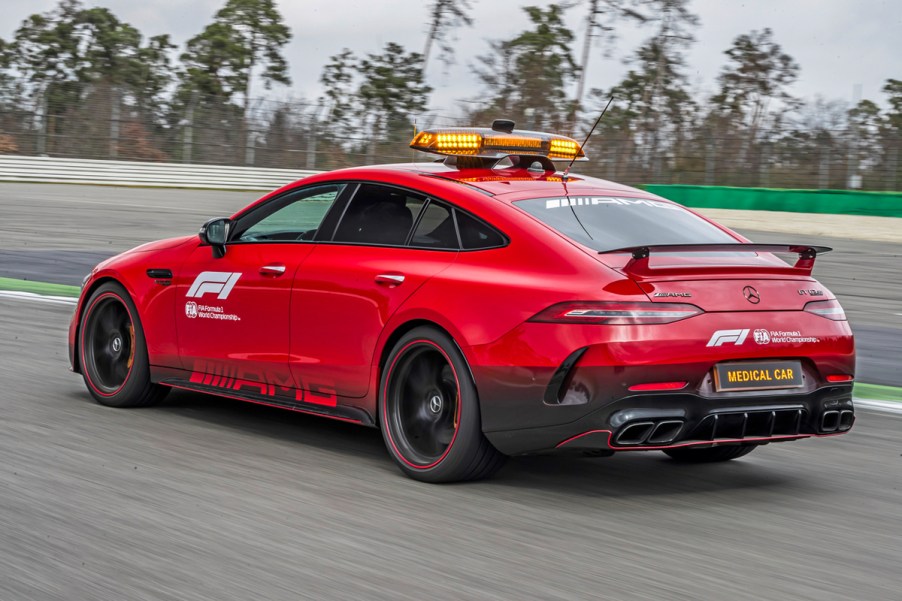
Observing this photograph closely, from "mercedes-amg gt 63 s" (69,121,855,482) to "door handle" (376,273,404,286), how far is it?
10mm

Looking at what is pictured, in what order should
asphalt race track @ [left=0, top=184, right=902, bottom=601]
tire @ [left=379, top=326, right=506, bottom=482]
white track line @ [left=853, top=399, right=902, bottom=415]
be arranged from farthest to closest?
white track line @ [left=853, top=399, right=902, bottom=415] → tire @ [left=379, top=326, right=506, bottom=482] → asphalt race track @ [left=0, top=184, right=902, bottom=601]

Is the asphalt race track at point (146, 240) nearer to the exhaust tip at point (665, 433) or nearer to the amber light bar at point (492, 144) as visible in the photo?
the amber light bar at point (492, 144)

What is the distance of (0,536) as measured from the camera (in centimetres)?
476

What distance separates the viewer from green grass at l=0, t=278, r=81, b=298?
45.9ft

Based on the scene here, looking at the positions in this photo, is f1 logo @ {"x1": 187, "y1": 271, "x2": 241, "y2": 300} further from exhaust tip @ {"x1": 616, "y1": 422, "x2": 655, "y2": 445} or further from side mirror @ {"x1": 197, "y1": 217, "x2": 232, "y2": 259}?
exhaust tip @ {"x1": 616, "y1": 422, "x2": 655, "y2": 445}

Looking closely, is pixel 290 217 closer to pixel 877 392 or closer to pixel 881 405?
pixel 881 405

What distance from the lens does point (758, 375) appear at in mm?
5426

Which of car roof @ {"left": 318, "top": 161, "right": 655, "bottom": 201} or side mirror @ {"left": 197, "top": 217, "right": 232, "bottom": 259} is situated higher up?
car roof @ {"left": 318, "top": 161, "right": 655, "bottom": 201}

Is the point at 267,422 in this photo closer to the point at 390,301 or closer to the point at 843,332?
the point at 390,301

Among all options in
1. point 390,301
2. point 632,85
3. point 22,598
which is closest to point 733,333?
point 390,301

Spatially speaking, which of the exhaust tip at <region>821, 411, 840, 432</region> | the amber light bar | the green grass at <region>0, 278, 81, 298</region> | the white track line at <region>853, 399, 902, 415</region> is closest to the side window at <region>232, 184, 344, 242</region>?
the amber light bar

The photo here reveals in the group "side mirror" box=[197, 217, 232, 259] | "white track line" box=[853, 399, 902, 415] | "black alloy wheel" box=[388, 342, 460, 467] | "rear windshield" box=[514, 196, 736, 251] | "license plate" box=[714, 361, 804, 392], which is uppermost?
"rear windshield" box=[514, 196, 736, 251]

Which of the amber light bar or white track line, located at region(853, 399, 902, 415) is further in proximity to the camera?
white track line, located at region(853, 399, 902, 415)

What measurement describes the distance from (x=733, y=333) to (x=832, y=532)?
87cm
